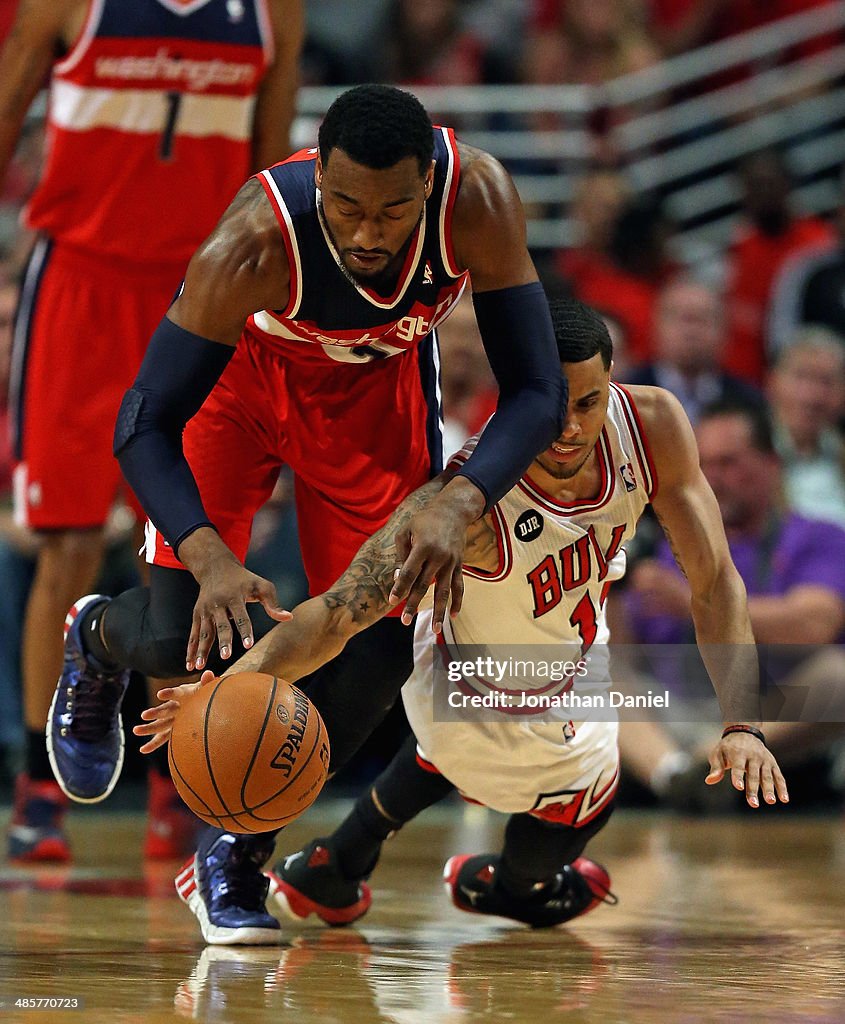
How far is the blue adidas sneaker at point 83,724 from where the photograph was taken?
4430mm

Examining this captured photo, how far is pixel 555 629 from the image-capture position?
4109 millimetres

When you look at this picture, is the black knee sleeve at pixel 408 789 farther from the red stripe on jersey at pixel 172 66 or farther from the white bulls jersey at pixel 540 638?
the red stripe on jersey at pixel 172 66

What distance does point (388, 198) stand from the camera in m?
3.37

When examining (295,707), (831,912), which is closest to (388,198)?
(295,707)

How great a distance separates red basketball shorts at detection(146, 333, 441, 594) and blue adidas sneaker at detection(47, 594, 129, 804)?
1.71 feet

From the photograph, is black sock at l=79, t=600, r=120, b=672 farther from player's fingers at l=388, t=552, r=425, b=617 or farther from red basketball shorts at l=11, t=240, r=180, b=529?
player's fingers at l=388, t=552, r=425, b=617

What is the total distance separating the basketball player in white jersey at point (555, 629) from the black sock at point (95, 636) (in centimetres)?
59

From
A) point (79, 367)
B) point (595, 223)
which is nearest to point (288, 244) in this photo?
point (79, 367)

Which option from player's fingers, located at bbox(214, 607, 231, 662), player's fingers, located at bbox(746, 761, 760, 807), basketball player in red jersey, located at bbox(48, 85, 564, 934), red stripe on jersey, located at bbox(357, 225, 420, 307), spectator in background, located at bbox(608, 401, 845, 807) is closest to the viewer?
player's fingers, located at bbox(214, 607, 231, 662)

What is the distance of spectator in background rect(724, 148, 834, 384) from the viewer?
365 inches

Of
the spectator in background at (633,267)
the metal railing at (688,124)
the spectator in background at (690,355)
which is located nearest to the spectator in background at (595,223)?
the spectator in background at (633,267)

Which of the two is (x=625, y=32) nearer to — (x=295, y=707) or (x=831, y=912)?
(x=831, y=912)

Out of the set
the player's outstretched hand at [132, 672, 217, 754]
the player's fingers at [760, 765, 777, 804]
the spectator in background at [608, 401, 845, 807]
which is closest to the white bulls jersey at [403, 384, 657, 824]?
the player's fingers at [760, 765, 777, 804]

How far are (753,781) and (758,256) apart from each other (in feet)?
20.4
